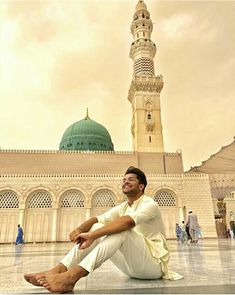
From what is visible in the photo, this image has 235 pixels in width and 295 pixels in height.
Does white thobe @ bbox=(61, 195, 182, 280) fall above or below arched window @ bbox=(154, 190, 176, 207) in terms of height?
below

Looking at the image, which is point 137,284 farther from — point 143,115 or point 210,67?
point 143,115

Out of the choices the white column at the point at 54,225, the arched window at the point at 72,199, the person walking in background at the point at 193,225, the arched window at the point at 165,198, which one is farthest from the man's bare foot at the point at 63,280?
the arched window at the point at 165,198

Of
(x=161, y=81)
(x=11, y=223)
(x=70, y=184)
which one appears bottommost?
(x=11, y=223)

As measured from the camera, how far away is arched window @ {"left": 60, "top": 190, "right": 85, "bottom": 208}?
17156mm

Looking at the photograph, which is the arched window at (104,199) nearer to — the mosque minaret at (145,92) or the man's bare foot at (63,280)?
the mosque minaret at (145,92)

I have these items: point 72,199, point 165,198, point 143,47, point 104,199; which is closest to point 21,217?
point 72,199

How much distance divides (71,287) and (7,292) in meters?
0.40

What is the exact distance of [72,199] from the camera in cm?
1730

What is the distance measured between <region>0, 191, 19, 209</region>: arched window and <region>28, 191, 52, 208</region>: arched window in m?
0.88

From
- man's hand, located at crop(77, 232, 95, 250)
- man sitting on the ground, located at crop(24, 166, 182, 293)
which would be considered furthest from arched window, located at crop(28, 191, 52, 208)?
man's hand, located at crop(77, 232, 95, 250)

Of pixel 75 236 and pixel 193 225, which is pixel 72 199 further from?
pixel 75 236

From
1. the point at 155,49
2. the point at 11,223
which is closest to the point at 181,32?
the point at 11,223

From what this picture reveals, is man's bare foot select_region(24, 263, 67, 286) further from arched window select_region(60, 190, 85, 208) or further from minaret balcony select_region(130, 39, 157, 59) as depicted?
minaret balcony select_region(130, 39, 157, 59)

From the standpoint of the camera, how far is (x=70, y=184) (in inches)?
674
